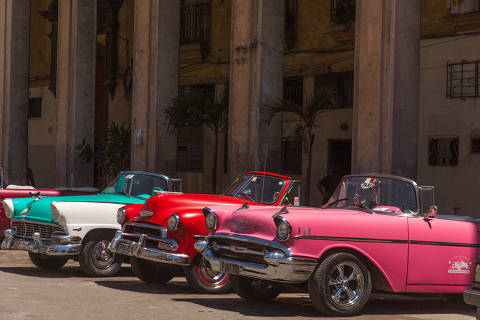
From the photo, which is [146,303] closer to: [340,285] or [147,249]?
[147,249]

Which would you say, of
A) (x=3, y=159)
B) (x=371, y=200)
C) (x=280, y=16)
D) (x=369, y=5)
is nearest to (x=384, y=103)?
(x=369, y=5)

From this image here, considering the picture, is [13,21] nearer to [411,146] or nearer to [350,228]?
[411,146]

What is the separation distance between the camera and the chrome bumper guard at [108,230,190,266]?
28.5ft

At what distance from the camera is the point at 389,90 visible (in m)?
12.9

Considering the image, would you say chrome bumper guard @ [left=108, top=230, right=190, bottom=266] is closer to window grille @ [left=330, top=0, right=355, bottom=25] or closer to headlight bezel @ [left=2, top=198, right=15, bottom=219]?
headlight bezel @ [left=2, top=198, right=15, bottom=219]

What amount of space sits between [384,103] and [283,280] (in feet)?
20.5

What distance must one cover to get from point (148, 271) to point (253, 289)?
1.86m

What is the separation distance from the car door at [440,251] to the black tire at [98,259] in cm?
425

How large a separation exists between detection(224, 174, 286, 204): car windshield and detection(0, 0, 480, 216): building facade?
331 centimetres

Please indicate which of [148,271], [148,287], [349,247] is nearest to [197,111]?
[148,271]

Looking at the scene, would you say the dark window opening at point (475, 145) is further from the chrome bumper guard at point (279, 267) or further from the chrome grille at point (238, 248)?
the chrome bumper guard at point (279, 267)

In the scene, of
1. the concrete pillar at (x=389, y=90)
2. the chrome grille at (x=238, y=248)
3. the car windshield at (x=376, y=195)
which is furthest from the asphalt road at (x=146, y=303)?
the concrete pillar at (x=389, y=90)

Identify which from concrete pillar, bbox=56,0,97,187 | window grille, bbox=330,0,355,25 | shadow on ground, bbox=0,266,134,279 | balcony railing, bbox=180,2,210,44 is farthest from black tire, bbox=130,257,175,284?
balcony railing, bbox=180,2,210,44

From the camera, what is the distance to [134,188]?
11.6m
